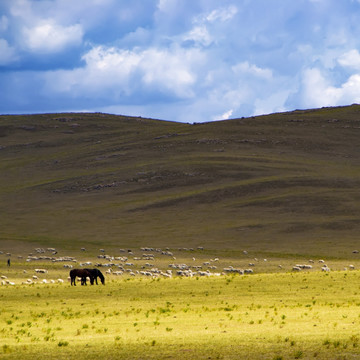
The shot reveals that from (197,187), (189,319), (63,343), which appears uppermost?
(197,187)

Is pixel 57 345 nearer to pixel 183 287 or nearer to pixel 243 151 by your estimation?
pixel 183 287

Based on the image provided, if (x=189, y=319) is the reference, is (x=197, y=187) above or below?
above

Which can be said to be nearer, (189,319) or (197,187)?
(189,319)

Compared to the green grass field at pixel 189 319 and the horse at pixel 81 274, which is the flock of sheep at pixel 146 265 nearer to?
the horse at pixel 81 274

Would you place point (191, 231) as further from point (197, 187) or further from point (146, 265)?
point (197, 187)

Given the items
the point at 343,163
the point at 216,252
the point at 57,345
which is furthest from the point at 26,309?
the point at 343,163

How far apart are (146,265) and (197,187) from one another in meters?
49.7

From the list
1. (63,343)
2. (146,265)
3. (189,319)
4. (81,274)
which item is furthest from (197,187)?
(63,343)

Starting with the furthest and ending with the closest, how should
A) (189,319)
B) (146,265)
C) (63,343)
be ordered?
(146,265)
(189,319)
(63,343)

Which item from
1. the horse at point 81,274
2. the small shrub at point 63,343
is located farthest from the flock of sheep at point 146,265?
the small shrub at point 63,343

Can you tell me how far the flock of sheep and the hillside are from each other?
22.5 ft

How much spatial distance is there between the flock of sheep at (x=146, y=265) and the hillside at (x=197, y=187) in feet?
22.5

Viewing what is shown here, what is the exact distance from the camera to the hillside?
273 feet

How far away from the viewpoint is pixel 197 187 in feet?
364
